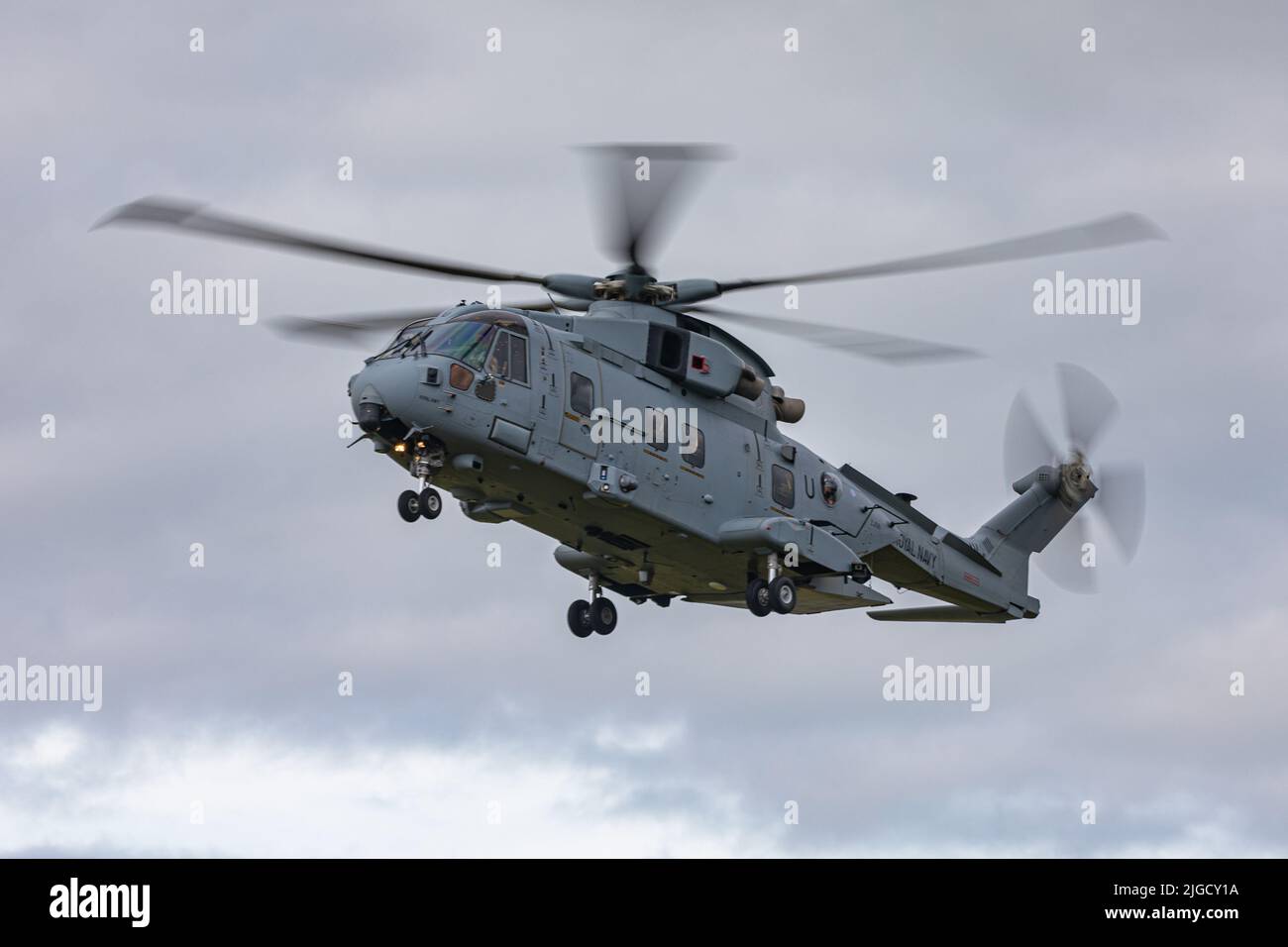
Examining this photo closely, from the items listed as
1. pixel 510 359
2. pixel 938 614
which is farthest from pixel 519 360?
pixel 938 614

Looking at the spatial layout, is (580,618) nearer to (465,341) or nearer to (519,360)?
(519,360)

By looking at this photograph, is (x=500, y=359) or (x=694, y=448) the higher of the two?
(x=500, y=359)

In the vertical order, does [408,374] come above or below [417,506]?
above

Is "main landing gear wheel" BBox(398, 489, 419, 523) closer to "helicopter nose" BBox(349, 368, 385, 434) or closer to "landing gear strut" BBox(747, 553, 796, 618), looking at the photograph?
"helicopter nose" BBox(349, 368, 385, 434)

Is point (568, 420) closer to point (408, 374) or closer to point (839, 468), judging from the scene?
point (408, 374)

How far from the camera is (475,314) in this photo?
3581 centimetres

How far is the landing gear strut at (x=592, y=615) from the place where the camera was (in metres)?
40.8

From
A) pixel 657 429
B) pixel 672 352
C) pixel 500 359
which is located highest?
pixel 672 352

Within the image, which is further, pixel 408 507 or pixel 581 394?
pixel 581 394

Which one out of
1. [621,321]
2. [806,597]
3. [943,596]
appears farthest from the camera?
[943,596]

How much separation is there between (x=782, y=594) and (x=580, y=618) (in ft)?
13.8

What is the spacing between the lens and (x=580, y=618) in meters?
40.8

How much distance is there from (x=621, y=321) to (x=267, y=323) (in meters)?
6.37
